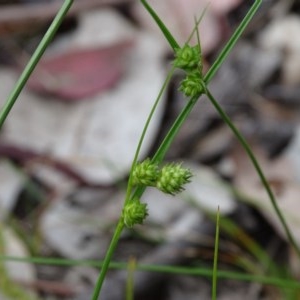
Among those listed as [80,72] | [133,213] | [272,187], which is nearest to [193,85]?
[133,213]

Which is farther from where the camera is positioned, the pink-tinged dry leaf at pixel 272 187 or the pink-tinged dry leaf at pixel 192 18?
the pink-tinged dry leaf at pixel 192 18

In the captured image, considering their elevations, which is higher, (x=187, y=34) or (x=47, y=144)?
(x=187, y=34)

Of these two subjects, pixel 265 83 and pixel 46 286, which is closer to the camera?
pixel 46 286

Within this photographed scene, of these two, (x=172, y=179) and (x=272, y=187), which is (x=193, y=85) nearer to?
(x=172, y=179)

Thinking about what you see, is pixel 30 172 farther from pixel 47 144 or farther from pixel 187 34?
pixel 187 34

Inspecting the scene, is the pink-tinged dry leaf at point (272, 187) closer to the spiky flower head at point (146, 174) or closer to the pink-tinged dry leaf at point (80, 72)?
the pink-tinged dry leaf at point (80, 72)

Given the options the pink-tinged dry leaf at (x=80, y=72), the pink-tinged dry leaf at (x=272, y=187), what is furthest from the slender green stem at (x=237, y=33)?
the pink-tinged dry leaf at (x=80, y=72)

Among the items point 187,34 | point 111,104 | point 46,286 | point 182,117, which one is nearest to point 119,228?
point 182,117

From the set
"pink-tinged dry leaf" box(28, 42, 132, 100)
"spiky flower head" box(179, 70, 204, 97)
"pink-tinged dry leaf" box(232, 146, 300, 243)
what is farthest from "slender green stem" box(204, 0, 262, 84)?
"pink-tinged dry leaf" box(28, 42, 132, 100)
